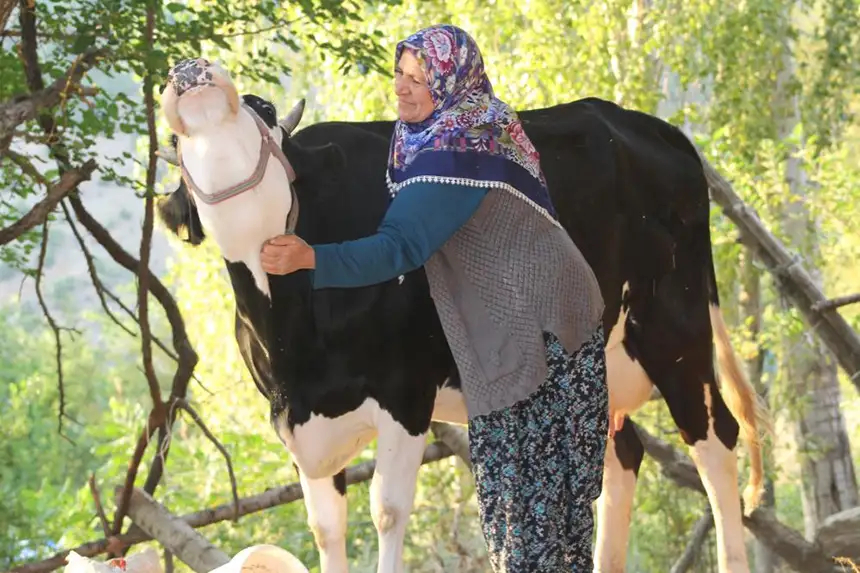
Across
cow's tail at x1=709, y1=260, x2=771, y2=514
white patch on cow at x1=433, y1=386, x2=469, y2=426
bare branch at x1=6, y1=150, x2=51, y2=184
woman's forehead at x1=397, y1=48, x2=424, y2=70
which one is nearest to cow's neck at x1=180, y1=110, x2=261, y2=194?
woman's forehead at x1=397, y1=48, x2=424, y2=70

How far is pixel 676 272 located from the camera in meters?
4.29

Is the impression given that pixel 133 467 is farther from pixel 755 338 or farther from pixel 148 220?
pixel 755 338

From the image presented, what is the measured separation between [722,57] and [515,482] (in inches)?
282

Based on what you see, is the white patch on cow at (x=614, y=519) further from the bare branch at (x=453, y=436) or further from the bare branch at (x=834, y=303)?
the bare branch at (x=834, y=303)

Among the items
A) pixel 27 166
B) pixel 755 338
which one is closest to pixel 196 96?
pixel 27 166

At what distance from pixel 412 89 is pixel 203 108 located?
0.51m

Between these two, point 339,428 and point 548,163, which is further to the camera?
point 548,163

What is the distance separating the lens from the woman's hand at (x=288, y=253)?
8.21 ft

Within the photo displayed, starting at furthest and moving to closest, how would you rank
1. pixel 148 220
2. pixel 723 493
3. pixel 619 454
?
pixel 619 454 → pixel 723 493 → pixel 148 220

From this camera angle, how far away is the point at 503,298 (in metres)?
2.85

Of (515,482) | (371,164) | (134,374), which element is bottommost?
(515,482)

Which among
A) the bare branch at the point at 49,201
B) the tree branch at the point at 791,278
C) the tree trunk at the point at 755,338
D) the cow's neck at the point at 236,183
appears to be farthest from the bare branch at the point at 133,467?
the tree trunk at the point at 755,338

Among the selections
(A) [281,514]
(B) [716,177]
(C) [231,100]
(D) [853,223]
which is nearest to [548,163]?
(C) [231,100]

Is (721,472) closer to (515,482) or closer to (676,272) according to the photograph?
(676,272)
